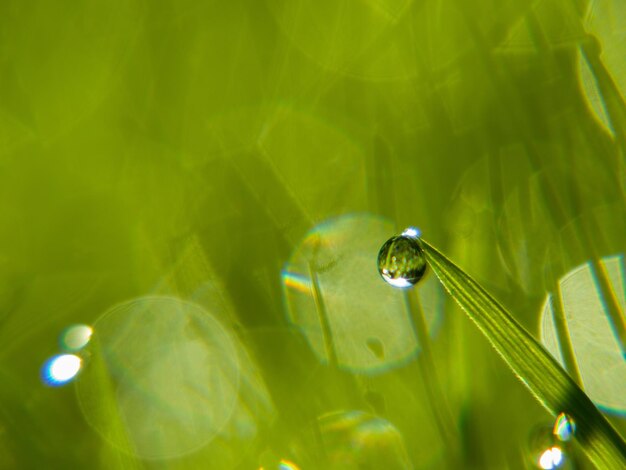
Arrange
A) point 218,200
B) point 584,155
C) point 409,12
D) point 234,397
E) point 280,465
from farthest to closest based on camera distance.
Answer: point 409,12
point 218,200
point 584,155
point 234,397
point 280,465

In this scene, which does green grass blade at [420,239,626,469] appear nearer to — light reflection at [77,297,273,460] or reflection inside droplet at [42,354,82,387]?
light reflection at [77,297,273,460]

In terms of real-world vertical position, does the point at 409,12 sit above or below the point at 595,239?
above

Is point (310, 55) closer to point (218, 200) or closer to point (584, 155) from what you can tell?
point (218, 200)

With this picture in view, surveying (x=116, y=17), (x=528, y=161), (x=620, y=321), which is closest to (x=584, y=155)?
(x=528, y=161)

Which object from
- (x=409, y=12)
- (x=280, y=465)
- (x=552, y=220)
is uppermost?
(x=409, y=12)

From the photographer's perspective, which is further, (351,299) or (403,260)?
(351,299)

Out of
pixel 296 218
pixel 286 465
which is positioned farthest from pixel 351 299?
pixel 286 465

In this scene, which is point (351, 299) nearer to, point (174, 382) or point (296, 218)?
point (296, 218)

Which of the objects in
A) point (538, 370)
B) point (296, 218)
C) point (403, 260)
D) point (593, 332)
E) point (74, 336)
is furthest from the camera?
point (296, 218)
